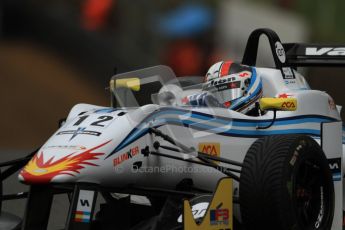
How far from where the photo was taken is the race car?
16.4 feet

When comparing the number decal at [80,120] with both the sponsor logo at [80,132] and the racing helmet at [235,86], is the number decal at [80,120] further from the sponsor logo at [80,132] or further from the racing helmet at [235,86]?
the racing helmet at [235,86]

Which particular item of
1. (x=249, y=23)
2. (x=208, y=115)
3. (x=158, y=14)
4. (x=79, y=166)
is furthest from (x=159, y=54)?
(x=79, y=166)

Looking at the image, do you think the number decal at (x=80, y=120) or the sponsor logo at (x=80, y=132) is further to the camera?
the number decal at (x=80, y=120)

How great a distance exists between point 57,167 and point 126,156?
43 cm

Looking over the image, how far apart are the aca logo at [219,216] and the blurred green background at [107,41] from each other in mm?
4823

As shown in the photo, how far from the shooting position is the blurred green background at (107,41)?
32.1 feet

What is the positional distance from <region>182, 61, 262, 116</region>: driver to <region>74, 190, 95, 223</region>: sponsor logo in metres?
1.53

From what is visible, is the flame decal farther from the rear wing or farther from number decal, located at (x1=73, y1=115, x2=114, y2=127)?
the rear wing

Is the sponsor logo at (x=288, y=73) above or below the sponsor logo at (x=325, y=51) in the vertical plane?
below

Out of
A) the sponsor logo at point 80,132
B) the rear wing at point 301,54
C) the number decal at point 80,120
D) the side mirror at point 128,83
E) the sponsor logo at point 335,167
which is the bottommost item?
the sponsor logo at point 335,167

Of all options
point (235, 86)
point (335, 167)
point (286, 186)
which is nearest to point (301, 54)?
point (235, 86)

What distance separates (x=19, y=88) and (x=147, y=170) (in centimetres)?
498

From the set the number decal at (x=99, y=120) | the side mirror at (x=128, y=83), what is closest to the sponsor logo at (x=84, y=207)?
the number decal at (x=99, y=120)

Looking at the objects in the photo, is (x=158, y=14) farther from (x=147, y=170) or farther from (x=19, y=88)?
(x=147, y=170)
